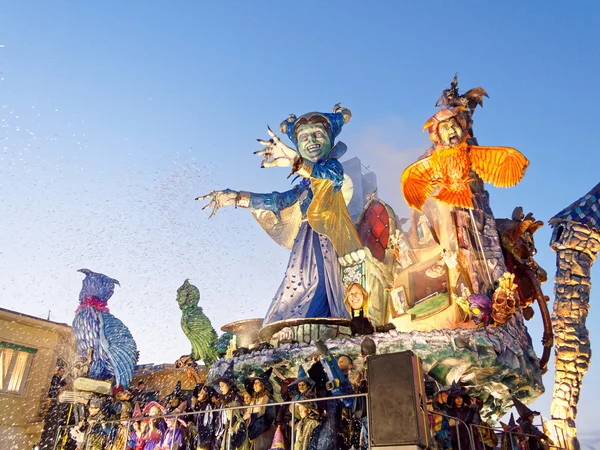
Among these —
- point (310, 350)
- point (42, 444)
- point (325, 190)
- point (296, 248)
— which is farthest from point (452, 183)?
point (42, 444)

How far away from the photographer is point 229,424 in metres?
8.50

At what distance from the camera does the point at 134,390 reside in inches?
538

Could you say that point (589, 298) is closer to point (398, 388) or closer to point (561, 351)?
point (561, 351)

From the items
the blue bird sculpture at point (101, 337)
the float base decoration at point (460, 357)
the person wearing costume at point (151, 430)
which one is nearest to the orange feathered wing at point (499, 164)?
the float base decoration at point (460, 357)

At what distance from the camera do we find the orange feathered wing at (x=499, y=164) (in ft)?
42.1

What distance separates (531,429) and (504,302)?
7.65 feet

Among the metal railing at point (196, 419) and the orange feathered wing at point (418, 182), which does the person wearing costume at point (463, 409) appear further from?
the orange feathered wing at point (418, 182)

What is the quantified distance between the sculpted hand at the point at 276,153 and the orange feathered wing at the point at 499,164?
4.37 m

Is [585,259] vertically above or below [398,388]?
above

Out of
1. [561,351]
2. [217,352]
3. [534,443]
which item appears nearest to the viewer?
[534,443]

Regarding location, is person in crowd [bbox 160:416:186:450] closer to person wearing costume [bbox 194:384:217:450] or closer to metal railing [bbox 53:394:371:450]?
metal railing [bbox 53:394:371:450]

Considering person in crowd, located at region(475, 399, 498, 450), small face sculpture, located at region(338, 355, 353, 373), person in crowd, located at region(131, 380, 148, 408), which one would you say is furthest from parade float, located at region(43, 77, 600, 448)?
person in crowd, located at region(475, 399, 498, 450)

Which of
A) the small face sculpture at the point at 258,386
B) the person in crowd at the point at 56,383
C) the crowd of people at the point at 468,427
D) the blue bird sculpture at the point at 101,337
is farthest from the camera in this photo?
the person in crowd at the point at 56,383

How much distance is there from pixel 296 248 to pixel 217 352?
332 centimetres
